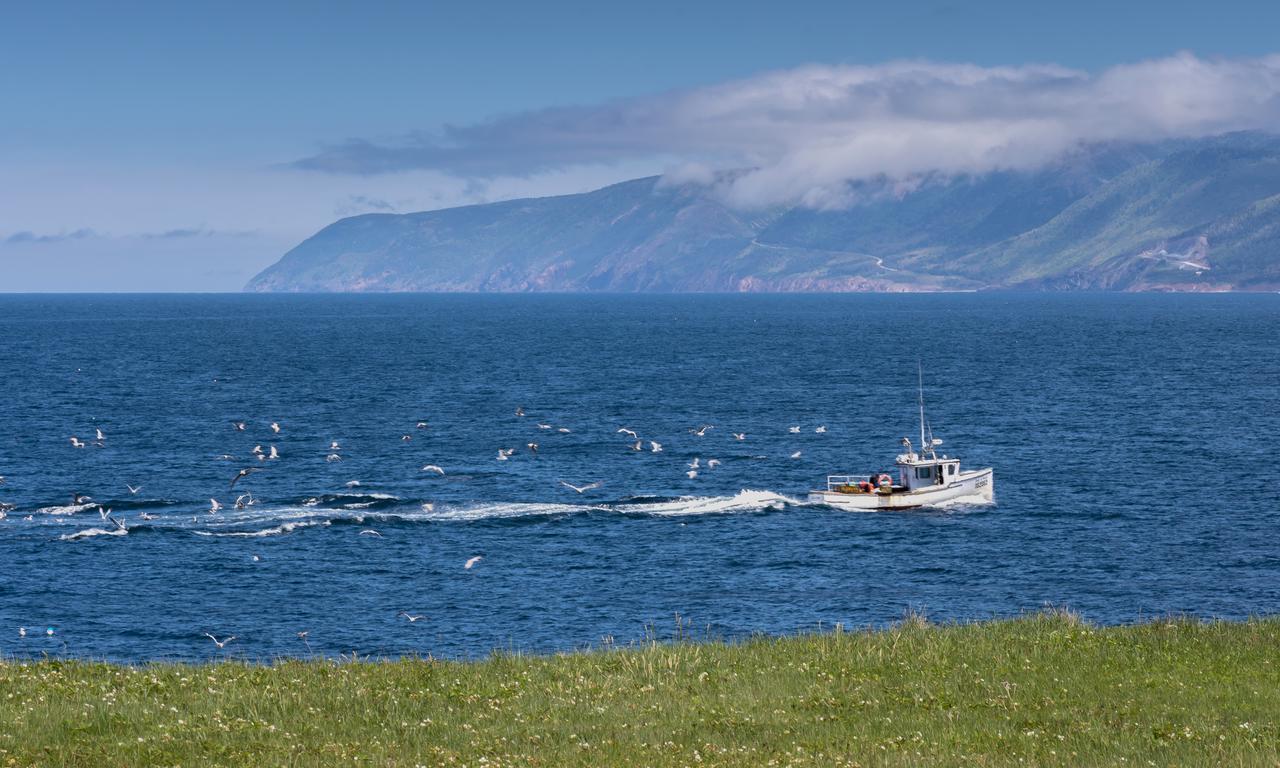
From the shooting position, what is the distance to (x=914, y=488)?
91.7m

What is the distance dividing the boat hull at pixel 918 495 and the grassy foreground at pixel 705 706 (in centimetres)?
5403

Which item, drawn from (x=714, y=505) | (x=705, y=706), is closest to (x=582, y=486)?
(x=714, y=505)

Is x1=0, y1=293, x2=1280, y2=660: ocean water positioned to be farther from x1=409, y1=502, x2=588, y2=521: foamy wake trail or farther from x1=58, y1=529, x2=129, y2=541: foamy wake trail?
x1=409, y1=502, x2=588, y2=521: foamy wake trail

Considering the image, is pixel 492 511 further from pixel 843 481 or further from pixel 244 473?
pixel 843 481

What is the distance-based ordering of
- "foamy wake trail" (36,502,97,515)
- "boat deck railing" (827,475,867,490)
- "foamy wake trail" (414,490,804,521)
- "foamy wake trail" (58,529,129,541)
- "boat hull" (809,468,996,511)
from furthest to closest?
"boat deck railing" (827,475,867,490), "boat hull" (809,468,996,511), "foamy wake trail" (414,490,804,521), "foamy wake trail" (36,502,97,515), "foamy wake trail" (58,529,129,541)

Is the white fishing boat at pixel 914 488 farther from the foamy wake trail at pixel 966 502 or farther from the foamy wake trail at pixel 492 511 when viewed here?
the foamy wake trail at pixel 492 511

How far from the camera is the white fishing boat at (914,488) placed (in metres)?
89.8

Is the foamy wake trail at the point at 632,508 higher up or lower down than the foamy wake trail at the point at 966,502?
higher up

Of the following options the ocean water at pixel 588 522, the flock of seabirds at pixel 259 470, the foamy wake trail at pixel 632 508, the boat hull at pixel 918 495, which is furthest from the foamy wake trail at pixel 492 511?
the boat hull at pixel 918 495

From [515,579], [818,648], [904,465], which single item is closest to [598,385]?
[904,465]

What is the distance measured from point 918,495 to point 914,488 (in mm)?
908

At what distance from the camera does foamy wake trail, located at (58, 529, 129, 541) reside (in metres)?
77.8

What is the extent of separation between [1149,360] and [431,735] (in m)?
190

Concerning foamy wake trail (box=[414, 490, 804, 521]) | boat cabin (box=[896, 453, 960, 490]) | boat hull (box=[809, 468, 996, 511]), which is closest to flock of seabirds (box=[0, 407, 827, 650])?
foamy wake trail (box=[414, 490, 804, 521])
